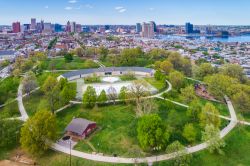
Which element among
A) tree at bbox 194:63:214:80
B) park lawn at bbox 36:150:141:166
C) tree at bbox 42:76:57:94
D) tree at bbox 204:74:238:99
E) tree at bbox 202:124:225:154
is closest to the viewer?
park lawn at bbox 36:150:141:166

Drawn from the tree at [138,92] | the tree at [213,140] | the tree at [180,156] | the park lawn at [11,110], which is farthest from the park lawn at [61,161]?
the tree at [138,92]

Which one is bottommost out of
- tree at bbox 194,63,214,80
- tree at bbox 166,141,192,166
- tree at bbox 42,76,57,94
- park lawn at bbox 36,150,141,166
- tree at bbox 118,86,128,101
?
park lawn at bbox 36,150,141,166

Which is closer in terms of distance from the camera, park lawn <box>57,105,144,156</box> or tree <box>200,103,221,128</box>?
park lawn <box>57,105,144,156</box>

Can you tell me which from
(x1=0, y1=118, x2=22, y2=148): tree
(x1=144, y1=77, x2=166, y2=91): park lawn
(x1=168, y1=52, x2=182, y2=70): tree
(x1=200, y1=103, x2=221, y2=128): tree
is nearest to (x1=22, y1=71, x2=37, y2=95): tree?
(x1=0, y1=118, x2=22, y2=148): tree

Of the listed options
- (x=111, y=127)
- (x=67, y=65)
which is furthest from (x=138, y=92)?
(x=67, y=65)

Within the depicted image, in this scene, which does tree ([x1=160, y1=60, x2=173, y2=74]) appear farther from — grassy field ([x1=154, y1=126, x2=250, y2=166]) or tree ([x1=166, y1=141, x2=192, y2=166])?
tree ([x1=166, y1=141, x2=192, y2=166])

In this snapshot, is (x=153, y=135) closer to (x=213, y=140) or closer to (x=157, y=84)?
(x=213, y=140)

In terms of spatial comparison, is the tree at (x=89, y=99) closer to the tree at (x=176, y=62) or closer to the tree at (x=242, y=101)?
the tree at (x=242, y=101)
